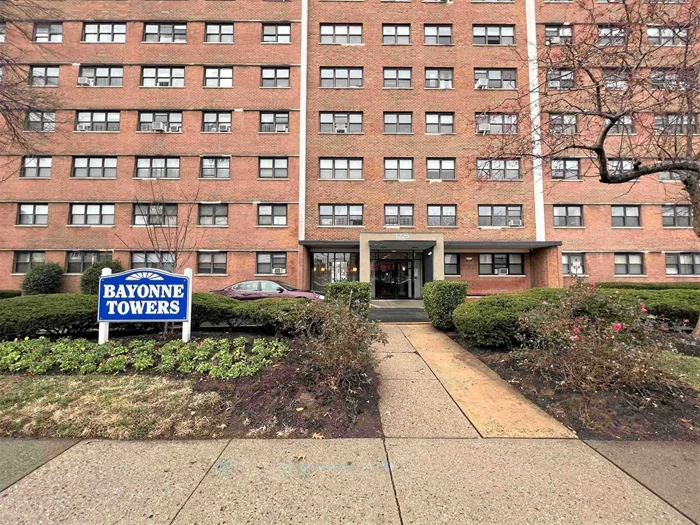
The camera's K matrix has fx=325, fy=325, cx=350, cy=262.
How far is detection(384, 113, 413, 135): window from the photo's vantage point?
19797mm

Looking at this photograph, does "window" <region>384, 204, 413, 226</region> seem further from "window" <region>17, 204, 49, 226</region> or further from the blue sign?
"window" <region>17, 204, 49, 226</region>

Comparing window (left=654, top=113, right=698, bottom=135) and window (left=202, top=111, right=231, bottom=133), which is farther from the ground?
window (left=202, top=111, right=231, bottom=133)

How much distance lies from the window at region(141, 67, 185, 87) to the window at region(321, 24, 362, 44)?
8855 millimetres

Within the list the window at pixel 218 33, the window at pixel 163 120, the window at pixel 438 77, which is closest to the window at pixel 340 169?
the window at pixel 438 77

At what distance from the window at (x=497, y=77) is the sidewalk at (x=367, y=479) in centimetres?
2157

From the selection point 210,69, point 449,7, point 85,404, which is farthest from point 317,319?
point 449,7

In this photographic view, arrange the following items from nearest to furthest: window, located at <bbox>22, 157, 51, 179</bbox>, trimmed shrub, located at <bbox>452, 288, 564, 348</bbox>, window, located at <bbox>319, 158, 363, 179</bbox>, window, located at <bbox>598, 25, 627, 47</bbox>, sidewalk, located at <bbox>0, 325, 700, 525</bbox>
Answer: sidewalk, located at <bbox>0, 325, 700, 525</bbox> < window, located at <bbox>598, 25, 627, 47</bbox> < trimmed shrub, located at <bbox>452, 288, 564, 348</bbox> < window, located at <bbox>22, 157, 51, 179</bbox> < window, located at <bbox>319, 158, 363, 179</bbox>

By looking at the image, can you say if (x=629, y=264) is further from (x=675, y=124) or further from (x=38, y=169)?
(x=38, y=169)

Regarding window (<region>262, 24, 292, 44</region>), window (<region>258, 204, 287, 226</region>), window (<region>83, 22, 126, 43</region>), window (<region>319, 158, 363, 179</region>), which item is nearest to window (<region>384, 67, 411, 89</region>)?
window (<region>319, 158, 363, 179</region>)

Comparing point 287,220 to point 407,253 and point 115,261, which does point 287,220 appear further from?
point 115,261

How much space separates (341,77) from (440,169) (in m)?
8.30

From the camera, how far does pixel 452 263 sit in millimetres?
20359

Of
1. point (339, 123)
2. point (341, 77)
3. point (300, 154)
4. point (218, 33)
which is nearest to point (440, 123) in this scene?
point (339, 123)

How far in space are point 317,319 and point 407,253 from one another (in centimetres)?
1613
